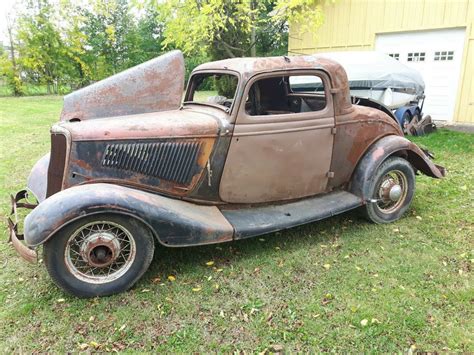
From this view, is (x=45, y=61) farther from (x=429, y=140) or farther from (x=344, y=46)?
(x=429, y=140)

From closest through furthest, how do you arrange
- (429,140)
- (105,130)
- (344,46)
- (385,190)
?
1. (105,130)
2. (385,190)
3. (429,140)
4. (344,46)

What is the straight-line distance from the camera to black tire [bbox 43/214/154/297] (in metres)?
3.14

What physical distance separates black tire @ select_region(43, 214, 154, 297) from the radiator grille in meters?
0.56

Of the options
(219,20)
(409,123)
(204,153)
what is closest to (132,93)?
(204,153)

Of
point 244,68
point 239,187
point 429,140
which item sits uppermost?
point 244,68

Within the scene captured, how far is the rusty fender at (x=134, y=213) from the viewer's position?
303 centimetres

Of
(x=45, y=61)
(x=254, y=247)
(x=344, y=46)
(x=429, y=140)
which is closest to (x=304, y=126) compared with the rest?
(x=254, y=247)

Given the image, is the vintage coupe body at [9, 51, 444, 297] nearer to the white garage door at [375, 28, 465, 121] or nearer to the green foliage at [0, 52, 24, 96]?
the white garage door at [375, 28, 465, 121]

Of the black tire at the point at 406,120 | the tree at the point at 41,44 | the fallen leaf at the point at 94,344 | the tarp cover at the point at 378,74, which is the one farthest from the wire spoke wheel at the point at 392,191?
the tree at the point at 41,44

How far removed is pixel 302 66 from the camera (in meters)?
4.12

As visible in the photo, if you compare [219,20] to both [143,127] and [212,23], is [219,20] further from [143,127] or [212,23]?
[143,127]

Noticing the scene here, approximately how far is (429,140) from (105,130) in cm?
810

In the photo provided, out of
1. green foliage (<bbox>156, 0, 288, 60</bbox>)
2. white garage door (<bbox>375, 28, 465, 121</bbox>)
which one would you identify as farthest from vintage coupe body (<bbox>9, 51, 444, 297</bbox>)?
white garage door (<bbox>375, 28, 465, 121</bbox>)

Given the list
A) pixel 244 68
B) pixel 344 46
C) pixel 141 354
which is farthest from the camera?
pixel 344 46
